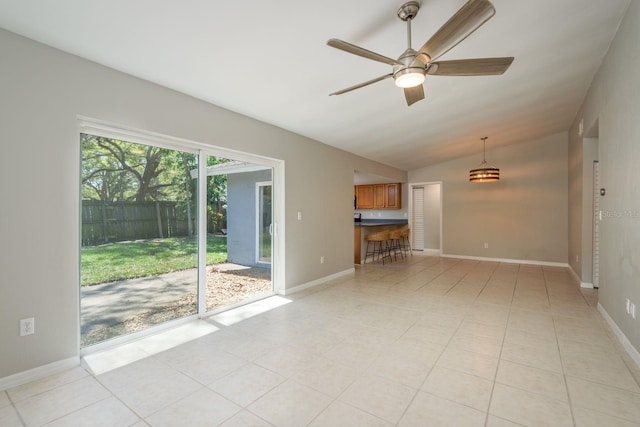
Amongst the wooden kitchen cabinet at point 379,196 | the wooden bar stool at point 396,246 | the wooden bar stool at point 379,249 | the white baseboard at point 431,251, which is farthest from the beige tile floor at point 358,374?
the wooden kitchen cabinet at point 379,196

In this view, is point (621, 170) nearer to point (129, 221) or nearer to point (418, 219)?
point (129, 221)

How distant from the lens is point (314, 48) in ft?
8.22

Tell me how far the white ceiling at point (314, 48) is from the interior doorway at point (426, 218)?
4.73 meters

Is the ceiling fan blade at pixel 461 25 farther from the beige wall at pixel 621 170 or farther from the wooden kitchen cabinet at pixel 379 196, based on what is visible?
the wooden kitchen cabinet at pixel 379 196

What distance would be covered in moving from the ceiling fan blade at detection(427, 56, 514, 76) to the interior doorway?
7088 mm

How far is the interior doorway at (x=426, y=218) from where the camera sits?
9.12 m

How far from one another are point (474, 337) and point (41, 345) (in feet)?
12.1

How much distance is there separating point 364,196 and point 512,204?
3.86m

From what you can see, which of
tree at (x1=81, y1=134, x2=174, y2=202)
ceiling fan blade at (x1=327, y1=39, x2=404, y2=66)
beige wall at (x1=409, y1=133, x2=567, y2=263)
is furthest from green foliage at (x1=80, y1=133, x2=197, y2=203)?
beige wall at (x1=409, y1=133, x2=567, y2=263)

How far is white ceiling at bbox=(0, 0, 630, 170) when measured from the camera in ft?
6.63

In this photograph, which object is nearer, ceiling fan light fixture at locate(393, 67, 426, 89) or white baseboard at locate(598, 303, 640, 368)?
ceiling fan light fixture at locate(393, 67, 426, 89)

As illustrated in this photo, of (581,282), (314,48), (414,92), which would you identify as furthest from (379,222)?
(314,48)

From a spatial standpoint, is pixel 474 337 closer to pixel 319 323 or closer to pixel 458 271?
pixel 319 323

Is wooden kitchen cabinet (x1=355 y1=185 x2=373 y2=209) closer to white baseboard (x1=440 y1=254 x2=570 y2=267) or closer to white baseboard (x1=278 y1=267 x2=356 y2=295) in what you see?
white baseboard (x1=440 y1=254 x2=570 y2=267)
